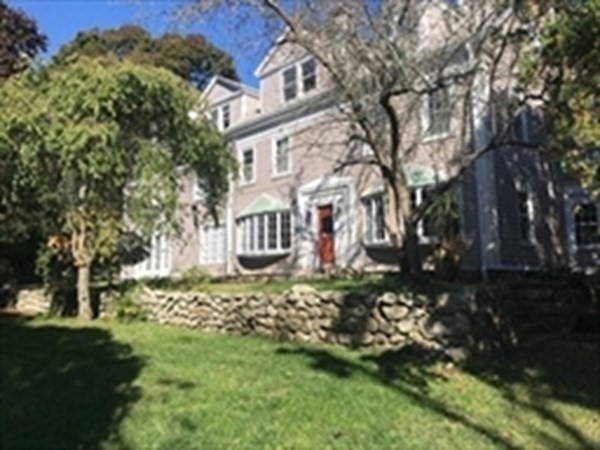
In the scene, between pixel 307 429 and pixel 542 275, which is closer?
pixel 307 429

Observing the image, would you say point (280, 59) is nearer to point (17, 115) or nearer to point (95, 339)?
point (17, 115)

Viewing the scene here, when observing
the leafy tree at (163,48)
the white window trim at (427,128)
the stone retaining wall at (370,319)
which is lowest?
the stone retaining wall at (370,319)

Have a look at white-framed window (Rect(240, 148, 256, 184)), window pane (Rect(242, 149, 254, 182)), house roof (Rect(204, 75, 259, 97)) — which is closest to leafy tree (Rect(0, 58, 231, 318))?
white-framed window (Rect(240, 148, 256, 184))

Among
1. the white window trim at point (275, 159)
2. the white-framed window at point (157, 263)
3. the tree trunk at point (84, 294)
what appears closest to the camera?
the tree trunk at point (84, 294)

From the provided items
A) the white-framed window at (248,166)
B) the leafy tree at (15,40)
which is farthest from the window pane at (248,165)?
the leafy tree at (15,40)

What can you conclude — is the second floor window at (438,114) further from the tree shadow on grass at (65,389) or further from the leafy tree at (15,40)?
the leafy tree at (15,40)

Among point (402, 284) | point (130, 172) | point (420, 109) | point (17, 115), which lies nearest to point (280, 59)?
point (420, 109)

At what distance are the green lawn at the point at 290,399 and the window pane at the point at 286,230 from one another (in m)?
13.1

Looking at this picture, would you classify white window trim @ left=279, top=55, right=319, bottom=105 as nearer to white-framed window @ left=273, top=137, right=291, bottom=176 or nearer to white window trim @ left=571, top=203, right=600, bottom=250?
white-framed window @ left=273, top=137, right=291, bottom=176

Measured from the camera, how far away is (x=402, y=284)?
12.1 meters

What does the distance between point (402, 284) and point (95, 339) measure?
232 inches

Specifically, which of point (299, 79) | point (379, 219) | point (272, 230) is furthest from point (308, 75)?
point (379, 219)

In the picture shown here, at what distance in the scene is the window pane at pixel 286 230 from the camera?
2405cm

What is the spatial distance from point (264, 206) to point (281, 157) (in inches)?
79.5
